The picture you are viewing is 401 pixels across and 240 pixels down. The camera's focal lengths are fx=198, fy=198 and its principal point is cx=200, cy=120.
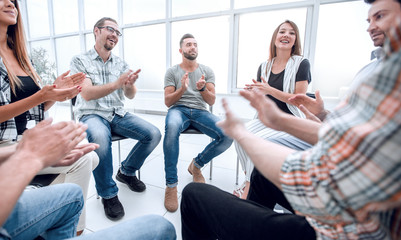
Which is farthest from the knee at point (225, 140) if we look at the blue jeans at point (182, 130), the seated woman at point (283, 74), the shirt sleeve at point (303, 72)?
the shirt sleeve at point (303, 72)

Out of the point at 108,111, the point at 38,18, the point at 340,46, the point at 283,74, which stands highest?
the point at 38,18

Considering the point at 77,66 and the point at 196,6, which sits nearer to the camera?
the point at 77,66

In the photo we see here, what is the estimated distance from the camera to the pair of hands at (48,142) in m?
0.53

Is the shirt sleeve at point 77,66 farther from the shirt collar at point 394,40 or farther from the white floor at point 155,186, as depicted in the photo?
the shirt collar at point 394,40

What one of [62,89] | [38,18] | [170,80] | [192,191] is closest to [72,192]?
[192,191]

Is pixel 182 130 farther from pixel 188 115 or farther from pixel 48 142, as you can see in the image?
pixel 48 142

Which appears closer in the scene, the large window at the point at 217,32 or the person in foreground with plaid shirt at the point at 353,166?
the person in foreground with plaid shirt at the point at 353,166

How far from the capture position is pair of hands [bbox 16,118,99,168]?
533 millimetres

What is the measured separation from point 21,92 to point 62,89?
26cm

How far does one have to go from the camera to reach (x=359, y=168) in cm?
34

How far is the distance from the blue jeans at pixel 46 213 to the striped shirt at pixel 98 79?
1026 mm

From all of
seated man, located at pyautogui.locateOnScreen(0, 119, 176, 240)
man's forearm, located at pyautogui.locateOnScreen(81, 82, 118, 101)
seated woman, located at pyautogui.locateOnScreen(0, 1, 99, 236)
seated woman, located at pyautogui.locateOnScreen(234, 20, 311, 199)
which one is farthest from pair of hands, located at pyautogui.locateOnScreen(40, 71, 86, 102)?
seated woman, located at pyautogui.locateOnScreen(234, 20, 311, 199)

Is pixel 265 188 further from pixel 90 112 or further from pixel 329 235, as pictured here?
pixel 90 112

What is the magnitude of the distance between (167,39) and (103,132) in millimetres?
3768
